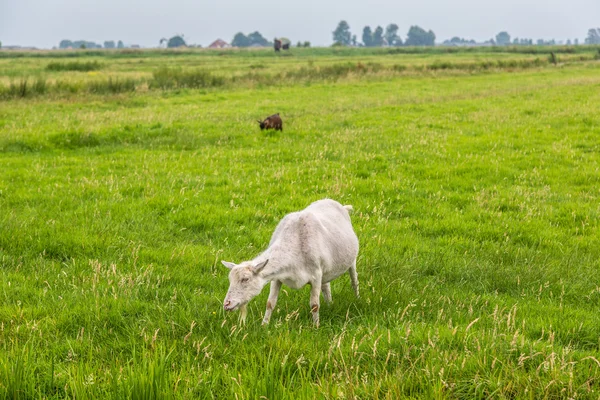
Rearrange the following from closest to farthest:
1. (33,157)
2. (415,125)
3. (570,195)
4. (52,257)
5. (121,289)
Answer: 1. (121,289)
2. (52,257)
3. (570,195)
4. (33,157)
5. (415,125)

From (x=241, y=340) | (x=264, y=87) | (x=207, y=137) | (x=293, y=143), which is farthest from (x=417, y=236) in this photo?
(x=264, y=87)

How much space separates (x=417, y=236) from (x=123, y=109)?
78.3ft

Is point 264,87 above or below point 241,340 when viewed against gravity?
above

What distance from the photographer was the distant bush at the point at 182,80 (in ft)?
135

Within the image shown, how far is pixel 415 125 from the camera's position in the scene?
22.5 metres

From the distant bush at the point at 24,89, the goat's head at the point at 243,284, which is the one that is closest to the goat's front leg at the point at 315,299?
the goat's head at the point at 243,284

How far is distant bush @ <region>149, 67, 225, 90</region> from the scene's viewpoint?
41.2m

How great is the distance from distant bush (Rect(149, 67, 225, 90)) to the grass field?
62.1 ft

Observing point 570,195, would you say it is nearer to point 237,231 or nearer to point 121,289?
point 237,231

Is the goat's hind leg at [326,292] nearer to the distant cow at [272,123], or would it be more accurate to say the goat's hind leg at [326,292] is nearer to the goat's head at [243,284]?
the goat's head at [243,284]

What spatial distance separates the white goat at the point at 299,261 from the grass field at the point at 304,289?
0.97 ft

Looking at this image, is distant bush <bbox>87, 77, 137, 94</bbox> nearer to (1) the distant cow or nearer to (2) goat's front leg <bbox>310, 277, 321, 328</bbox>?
(1) the distant cow

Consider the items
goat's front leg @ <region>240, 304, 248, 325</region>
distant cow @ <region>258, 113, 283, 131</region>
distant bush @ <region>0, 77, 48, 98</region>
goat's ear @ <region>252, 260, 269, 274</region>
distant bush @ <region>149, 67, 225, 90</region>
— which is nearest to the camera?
goat's ear @ <region>252, 260, 269, 274</region>

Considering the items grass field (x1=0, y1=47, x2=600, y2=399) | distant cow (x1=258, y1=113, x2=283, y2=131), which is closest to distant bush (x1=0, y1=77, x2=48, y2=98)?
grass field (x1=0, y1=47, x2=600, y2=399)
